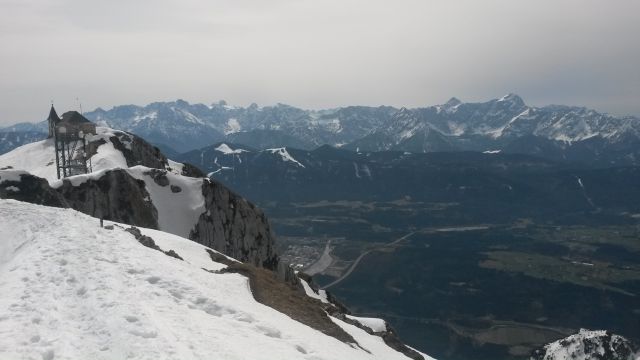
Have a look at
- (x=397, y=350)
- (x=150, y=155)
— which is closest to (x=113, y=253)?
(x=397, y=350)

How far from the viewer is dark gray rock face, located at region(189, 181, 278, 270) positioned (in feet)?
265

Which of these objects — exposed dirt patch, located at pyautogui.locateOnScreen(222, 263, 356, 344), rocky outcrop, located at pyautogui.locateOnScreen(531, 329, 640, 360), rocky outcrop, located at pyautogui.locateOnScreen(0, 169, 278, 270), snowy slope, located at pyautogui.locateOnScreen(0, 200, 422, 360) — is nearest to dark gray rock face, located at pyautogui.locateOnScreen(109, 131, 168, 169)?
rocky outcrop, located at pyautogui.locateOnScreen(0, 169, 278, 270)

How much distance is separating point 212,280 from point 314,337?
7673mm

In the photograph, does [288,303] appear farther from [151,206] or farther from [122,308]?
[151,206]

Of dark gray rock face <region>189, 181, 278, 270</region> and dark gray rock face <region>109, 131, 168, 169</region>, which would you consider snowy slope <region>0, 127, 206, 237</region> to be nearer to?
dark gray rock face <region>189, 181, 278, 270</region>

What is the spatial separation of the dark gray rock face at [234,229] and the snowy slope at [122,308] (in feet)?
150

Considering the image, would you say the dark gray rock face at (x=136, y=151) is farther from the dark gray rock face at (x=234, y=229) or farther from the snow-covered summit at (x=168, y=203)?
the dark gray rock face at (x=234, y=229)

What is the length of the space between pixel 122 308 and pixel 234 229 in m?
63.7

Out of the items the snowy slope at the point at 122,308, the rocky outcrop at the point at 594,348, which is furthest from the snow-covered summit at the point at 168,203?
Answer: the rocky outcrop at the point at 594,348

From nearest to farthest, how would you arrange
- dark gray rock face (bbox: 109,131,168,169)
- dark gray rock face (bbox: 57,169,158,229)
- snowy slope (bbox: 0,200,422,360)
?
1. snowy slope (bbox: 0,200,422,360)
2. dark gray rock face (bbox: 57,169,158,229)
3. dark gray rock face (bbox: 109,131,168,169)

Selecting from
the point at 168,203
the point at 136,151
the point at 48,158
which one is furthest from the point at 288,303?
the point at 48,158

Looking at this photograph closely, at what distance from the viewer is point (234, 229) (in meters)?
84.9

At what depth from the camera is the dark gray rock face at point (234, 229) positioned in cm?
8069

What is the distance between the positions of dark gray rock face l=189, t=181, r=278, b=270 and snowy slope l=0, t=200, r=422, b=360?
45.9m
